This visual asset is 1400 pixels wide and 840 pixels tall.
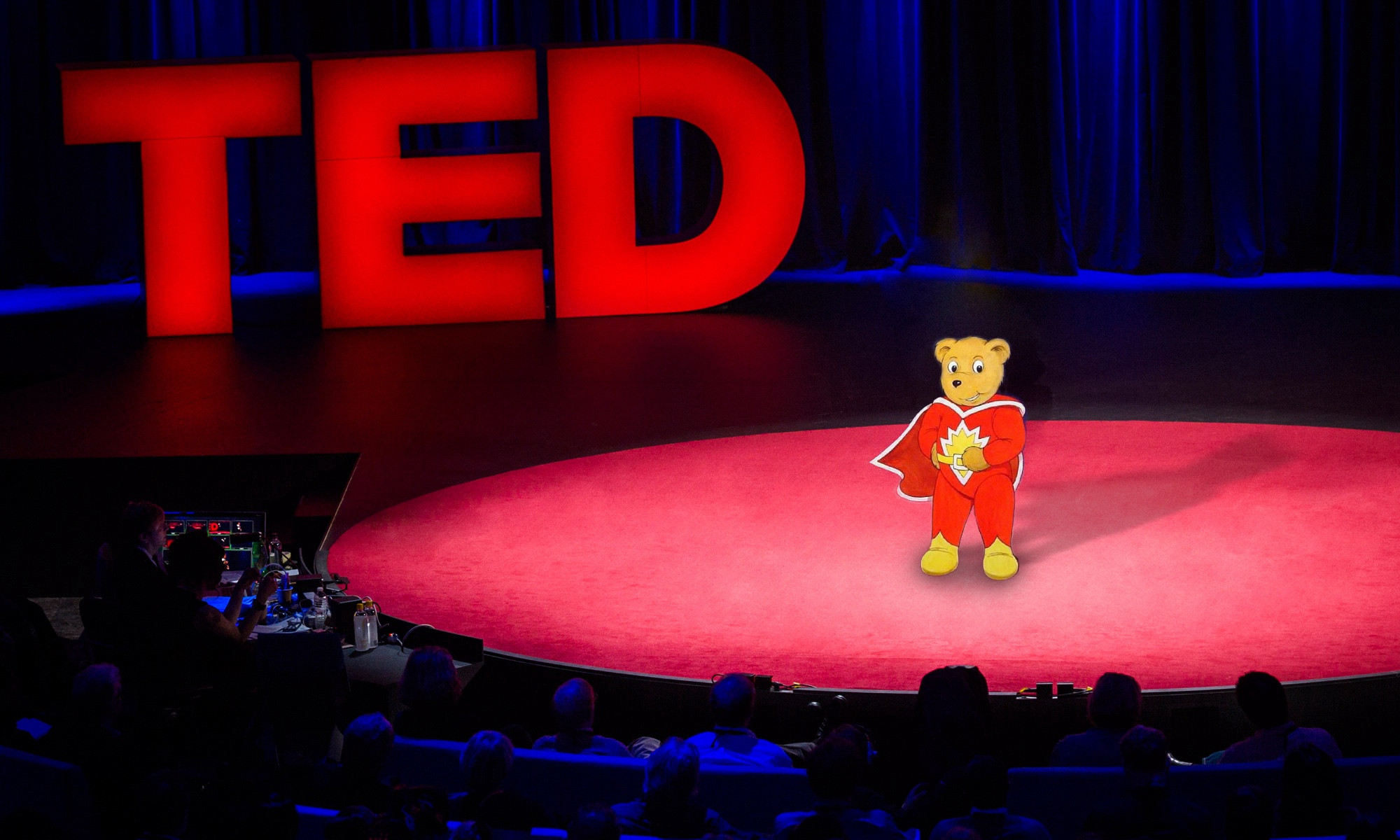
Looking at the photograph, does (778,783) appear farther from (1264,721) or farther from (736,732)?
(1264,721)

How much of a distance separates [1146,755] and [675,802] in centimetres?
100

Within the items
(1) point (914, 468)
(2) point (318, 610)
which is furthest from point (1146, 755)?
(2) point (318, 610)

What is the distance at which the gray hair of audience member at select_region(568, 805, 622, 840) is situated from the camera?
2852 mm

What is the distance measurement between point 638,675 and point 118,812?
1.59 meters

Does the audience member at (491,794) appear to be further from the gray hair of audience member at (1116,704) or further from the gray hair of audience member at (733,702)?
the gray hair of audience member at (1116,704)

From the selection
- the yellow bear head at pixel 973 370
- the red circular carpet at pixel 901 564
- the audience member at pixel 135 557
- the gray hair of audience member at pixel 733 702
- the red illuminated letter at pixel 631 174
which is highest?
the red illuminated letter at pixel 631 174

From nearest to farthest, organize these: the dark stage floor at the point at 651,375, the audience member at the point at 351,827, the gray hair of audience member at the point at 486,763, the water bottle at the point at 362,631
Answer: the audience member at the point at 351,827
the gray hair of audience member at the point at 486,763
the water bottle at the point at 362,631
the dark stage floor at the point at 651,375

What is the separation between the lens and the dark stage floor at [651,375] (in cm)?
820

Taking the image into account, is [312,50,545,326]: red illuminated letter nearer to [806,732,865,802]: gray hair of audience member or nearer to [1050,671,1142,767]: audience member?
[1050,671,1142,767]: audience member

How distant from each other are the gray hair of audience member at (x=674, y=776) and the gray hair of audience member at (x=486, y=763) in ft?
1.09

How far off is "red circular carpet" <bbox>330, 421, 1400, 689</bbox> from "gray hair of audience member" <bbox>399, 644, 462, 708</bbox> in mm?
1011

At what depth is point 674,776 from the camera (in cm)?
317

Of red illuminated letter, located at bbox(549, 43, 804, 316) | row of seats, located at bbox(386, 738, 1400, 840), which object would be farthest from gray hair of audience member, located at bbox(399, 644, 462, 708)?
red illuminated letter, located at bbox(549, 43, 804, 316)

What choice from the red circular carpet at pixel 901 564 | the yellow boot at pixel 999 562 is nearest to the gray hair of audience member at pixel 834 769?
the red circular carpet at pixel 901 564
